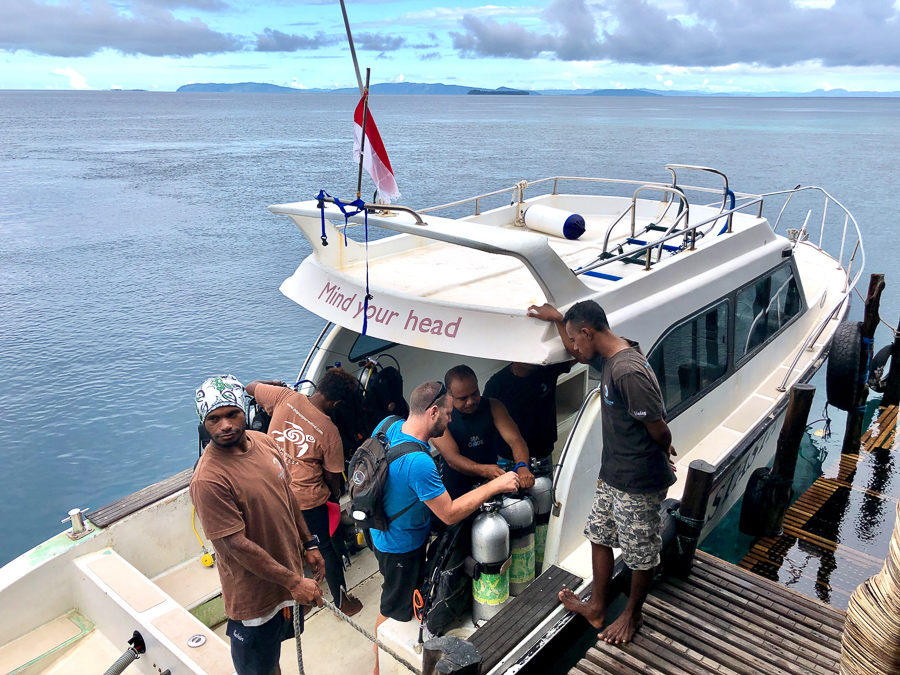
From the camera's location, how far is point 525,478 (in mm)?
3766

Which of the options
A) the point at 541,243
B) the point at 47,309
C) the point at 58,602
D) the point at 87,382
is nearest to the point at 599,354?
the point at 541,243

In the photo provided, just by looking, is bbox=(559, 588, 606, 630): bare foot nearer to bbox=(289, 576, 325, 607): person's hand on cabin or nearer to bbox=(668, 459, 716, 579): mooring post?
bbox=(668, 459, 716, 579): mooring post

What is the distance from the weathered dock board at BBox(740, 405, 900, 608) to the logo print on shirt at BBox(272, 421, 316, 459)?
193 inches

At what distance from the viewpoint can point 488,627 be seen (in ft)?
11.5

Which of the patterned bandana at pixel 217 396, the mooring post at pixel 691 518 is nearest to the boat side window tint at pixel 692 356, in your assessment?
the mooring post at pixel 691 518

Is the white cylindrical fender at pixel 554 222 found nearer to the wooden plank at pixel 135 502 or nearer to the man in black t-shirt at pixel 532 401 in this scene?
the man in black t-shirt at pixel 532 401

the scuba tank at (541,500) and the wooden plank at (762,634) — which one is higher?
the scuba tank at (541,500)

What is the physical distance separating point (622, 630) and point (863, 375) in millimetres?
6971

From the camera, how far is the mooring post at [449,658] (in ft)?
9.66

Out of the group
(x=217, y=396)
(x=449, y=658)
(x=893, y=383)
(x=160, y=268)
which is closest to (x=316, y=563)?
(x=449, y=658)

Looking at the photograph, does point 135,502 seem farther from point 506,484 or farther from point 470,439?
point 506,484

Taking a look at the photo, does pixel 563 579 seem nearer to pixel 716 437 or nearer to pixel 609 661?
pixel 609 661

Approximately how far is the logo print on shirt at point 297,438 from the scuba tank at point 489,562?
3.56ft

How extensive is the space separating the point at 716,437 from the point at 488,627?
299cm
